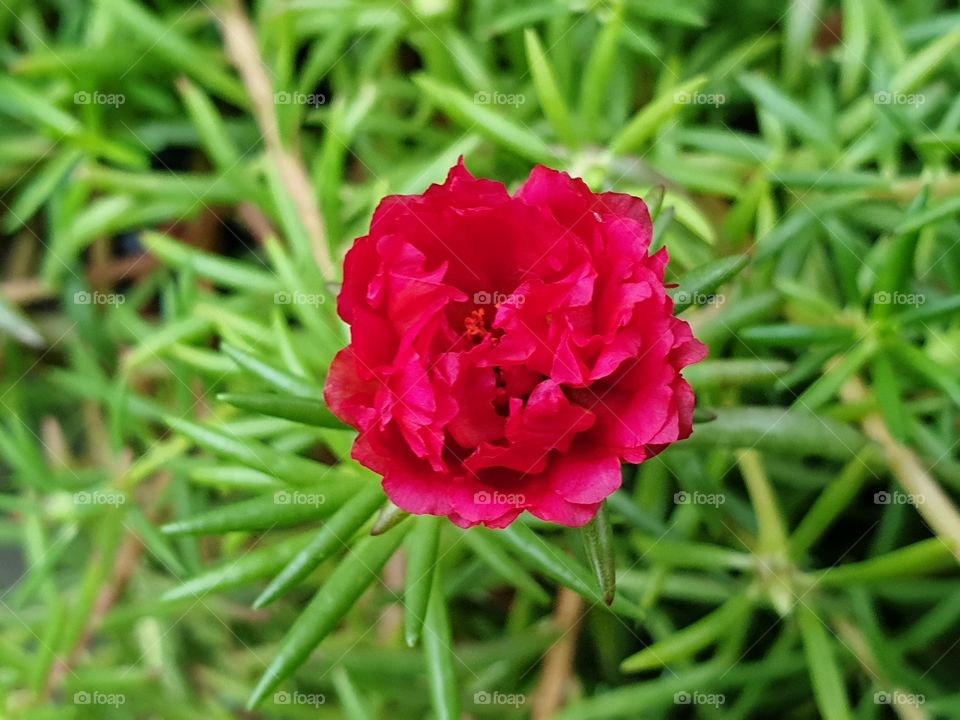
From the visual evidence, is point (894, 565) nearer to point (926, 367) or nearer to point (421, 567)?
point (926, 367)

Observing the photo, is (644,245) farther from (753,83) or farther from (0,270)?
(0,270)

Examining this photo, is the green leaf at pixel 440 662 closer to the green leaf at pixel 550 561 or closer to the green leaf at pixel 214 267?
the green leaf at pixel 550 561

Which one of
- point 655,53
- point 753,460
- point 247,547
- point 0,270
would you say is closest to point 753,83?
point 655,53

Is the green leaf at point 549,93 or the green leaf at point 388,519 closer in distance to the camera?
the green leaf at point 388,519

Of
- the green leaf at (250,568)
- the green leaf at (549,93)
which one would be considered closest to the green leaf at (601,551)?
the green leaf at (250,568)

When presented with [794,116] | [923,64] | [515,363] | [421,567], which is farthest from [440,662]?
[923,64]

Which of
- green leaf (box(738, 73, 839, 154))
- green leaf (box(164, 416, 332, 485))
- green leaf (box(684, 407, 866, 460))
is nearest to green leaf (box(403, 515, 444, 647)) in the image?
green leaf (box(164, 416, 332, 485))
